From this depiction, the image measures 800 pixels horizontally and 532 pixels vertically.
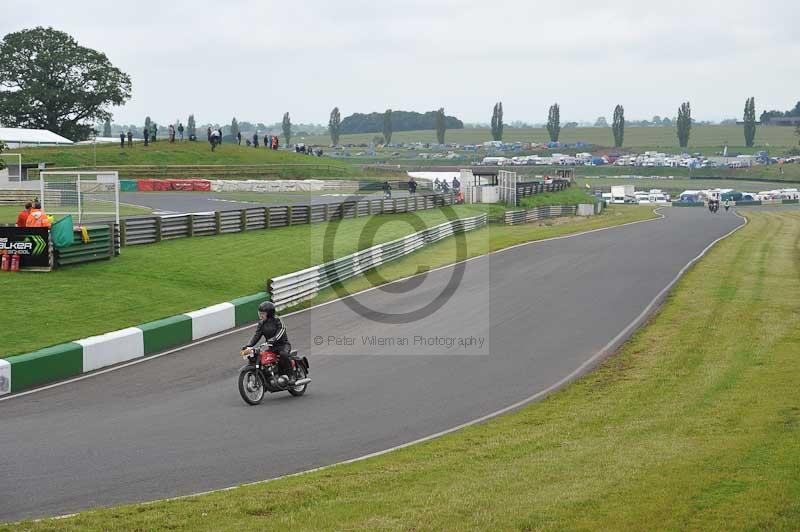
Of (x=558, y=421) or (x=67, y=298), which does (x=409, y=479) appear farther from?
(x=67, y=298)

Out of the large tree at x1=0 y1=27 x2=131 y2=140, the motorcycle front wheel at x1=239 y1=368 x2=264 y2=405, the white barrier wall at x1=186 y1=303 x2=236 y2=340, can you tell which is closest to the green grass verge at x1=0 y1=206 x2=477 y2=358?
the white barrier wall at x1=186 y1=303 x2=236 y2=340

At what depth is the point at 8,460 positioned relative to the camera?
12.0m

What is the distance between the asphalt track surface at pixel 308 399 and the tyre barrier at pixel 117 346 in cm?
52

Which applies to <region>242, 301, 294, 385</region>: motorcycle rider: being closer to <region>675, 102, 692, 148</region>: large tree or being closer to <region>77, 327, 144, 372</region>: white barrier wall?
<region>77, 327, 144, 372</region>: white barrier wall

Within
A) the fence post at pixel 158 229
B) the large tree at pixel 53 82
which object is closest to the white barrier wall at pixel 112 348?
the fence post at pixel 158 229

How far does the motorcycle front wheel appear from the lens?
15.4 meters

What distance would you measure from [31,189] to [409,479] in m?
42.6

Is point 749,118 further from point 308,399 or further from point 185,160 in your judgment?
point 308,399

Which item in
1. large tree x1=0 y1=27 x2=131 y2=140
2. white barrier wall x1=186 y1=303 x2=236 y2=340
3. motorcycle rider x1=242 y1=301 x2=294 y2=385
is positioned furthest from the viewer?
large tree x1=0 y1=27 x2=131 y2=140

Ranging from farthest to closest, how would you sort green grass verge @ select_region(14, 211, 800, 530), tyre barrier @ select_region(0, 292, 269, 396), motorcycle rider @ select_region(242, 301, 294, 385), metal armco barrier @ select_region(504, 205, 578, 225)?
1. metal armco barrier @ select_region(504, 205, 578, 225)
2. tyre barrier @ select_region(0, 292, 269, 396)
3. motorcycle rider @ select_region(242, 301, 294, 385)
4. green grass verge @ select_region(14, 211, 800, 530)

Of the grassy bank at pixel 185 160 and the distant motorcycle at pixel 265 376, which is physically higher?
the grassy bank at pixel 185 160

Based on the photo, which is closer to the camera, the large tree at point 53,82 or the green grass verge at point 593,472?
the green grass verge at point 593,472

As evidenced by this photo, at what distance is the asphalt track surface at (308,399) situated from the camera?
37.7 ft

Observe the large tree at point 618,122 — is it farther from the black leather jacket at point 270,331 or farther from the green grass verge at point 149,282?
the black leather jacket at point 270,331
